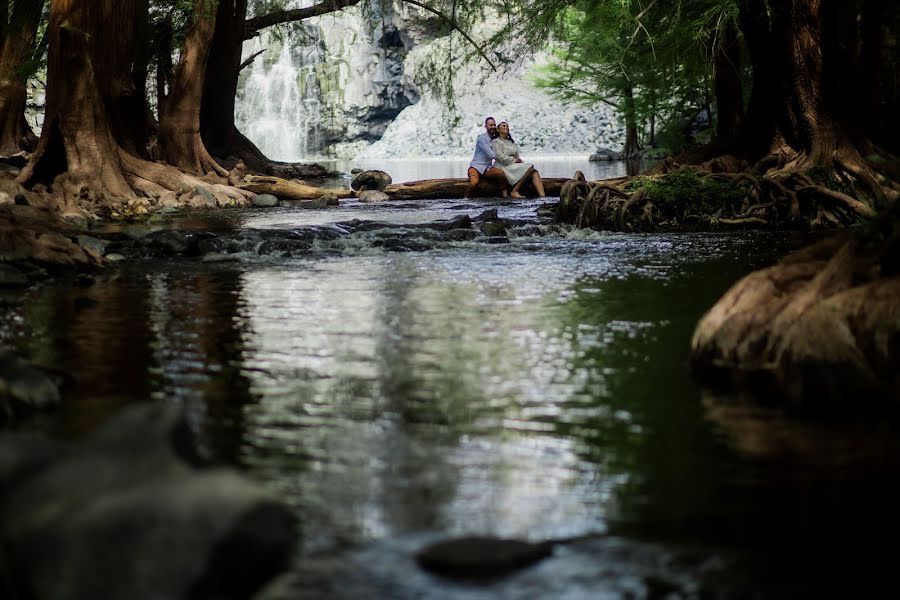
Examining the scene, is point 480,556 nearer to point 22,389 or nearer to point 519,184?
point 22,389

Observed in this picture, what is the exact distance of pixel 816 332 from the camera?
5.91 meters

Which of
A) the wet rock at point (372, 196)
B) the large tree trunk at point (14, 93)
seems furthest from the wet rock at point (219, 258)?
the large tree trunk at point (14, 93)

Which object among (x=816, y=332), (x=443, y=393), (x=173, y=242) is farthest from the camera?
(x=173, y=242)

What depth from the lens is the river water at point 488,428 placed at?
146 inches

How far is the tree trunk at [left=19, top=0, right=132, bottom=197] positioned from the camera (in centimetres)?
2120

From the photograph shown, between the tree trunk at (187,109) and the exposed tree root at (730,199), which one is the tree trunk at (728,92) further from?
the tree trunk at (187,109)

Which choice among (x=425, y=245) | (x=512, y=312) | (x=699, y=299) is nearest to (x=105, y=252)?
(x=425, y=245)

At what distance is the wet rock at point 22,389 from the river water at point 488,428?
0.46ft

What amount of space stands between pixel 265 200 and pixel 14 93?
1195cm

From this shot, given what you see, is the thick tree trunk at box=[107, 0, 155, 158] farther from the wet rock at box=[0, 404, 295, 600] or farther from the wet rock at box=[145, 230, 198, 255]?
the wet rock at box=[0, 404, 295, 600]

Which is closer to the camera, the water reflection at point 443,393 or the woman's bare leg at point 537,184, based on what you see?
the water reflection at point 443,393

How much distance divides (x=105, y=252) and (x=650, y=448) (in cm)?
1068

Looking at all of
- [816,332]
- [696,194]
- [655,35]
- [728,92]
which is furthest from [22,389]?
[728,92]

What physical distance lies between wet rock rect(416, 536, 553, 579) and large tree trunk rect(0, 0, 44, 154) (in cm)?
2642
